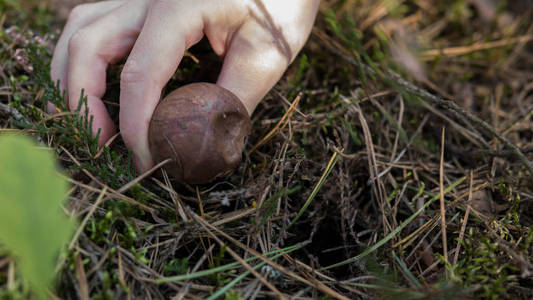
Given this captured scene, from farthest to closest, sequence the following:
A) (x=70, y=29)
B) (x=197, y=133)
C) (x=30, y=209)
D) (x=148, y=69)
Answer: (x=70, y=29) → (x=148, y=69) → (x=197, y=133) → (x=30, y=209)

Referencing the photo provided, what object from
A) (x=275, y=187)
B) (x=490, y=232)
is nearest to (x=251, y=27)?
(x=275, y=187)

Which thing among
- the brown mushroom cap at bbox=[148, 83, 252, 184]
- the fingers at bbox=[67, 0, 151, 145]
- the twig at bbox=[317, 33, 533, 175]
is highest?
the fingers at bbox=[67, 0, 151, 145]

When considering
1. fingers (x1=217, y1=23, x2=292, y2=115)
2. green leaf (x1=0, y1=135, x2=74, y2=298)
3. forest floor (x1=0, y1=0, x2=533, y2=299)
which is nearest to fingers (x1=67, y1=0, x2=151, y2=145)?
forest floor (x1=0, y1=0, x2=533, y2=299)

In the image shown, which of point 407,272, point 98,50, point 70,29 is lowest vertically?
point 407,272

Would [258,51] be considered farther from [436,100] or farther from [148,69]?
[436,100]

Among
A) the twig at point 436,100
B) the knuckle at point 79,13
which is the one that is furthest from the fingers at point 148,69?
the twig at point 436,100

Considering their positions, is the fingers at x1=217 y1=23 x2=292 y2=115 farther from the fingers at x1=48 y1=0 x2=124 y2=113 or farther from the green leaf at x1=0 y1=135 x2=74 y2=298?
the green leaf at x1=0 y1=135 x2=74 y2=298

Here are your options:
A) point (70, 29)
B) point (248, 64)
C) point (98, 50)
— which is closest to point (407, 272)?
point (248, 64)

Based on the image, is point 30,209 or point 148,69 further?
point 148,69
